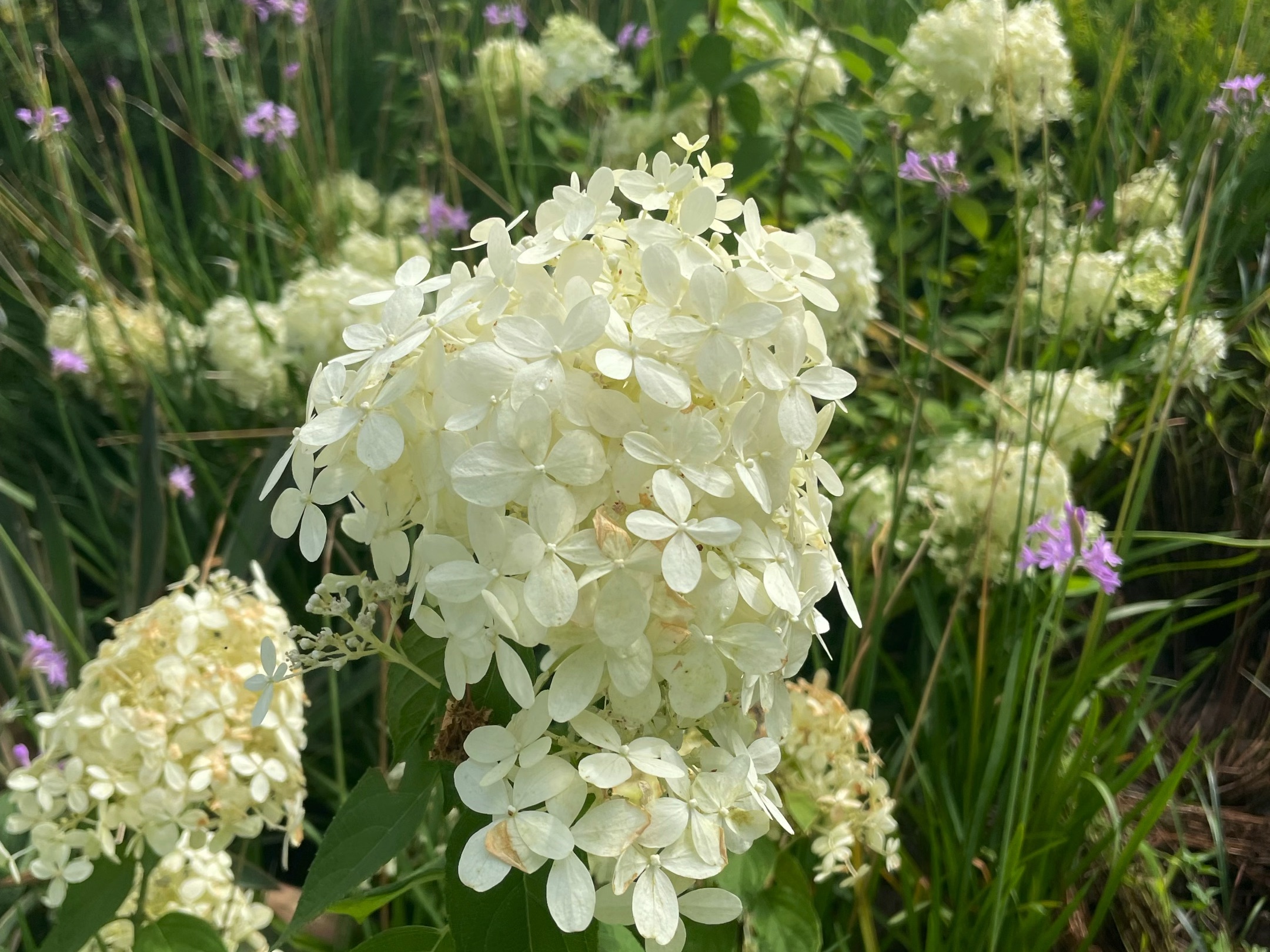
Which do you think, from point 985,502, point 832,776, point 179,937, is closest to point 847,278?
point 985,502

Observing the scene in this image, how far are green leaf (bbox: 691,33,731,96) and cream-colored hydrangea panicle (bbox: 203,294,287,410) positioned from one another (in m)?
0.73

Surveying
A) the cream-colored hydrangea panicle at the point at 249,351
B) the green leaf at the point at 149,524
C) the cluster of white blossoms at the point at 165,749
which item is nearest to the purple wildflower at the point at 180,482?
the green leaf at the point at 149,524

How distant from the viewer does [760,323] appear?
1.44 feet

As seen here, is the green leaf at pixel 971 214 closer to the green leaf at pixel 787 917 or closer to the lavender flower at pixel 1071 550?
the lavender flower at pixel 1071 550

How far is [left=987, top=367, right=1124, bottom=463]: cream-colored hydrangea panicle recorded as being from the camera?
1.23m

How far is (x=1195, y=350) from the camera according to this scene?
1321 mm

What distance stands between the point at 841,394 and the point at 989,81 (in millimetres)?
1145

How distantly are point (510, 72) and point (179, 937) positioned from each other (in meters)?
1.74

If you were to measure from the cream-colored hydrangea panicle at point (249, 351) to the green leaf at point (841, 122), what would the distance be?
2.84ft

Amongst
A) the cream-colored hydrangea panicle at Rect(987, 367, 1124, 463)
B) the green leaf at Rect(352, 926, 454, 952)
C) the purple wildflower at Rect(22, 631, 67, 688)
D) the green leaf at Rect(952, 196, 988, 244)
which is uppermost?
the green leaf at Rect(952, 196, 988, 244)

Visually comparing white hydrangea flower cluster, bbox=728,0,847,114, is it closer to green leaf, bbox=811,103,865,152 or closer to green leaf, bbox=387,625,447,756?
green leaf, bbox=811,103,865,152

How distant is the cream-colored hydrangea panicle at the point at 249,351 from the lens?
143cm

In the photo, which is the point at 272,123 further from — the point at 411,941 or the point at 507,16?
the point at 411,941

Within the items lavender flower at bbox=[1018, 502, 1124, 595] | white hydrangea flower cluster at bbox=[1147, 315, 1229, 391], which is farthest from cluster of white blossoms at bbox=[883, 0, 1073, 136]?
lavender flower at bbox=[1018, 502, 1124, 595]
